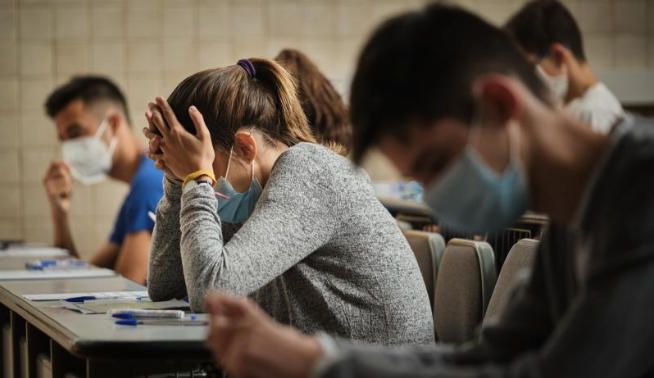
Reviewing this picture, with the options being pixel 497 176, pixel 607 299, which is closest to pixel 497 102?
pixel 497 176

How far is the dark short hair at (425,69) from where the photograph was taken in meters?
1.06

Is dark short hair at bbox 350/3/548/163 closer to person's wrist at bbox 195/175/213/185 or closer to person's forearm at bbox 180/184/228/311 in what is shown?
person's forearm at bbox 180/184/228/311

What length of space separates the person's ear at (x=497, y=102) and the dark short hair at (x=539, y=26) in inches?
79.1

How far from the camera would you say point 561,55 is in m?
3.05

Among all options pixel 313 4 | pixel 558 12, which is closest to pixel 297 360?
pixel 558 12

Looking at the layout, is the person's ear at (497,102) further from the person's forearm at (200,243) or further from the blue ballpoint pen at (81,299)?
the blue ballpoint pen at (81,299)

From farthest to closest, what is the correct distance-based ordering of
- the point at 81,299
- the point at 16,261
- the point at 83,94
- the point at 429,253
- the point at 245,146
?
1. the point at 83,94
2. the point at 16,261
3. the point at 429,253
4. the point at 81,299
5. the point at 245,146

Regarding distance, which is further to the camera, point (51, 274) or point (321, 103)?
point (321, 103)

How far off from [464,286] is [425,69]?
1.48 m

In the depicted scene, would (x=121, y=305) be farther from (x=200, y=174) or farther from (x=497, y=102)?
(x=497, y=102)

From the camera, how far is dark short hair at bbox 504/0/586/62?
9.86 ft

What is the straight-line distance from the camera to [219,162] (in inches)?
85.1

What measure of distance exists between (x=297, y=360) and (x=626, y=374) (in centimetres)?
33

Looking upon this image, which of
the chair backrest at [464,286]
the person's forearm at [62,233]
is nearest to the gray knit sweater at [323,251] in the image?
the chair backrest at [464,286]
